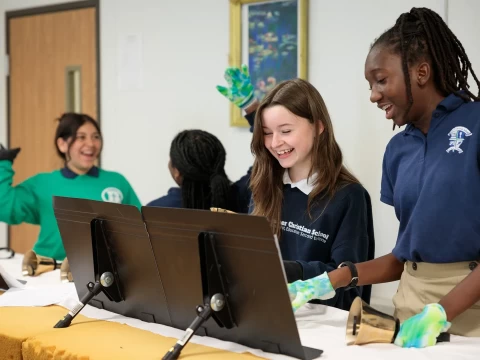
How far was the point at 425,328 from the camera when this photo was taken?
1377mm

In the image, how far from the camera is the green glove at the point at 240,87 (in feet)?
9.98

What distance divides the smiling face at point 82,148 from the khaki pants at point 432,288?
1851 millimetres

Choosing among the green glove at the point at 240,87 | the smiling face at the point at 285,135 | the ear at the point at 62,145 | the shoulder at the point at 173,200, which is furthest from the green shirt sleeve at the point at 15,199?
the smiling face at the point at 285,135

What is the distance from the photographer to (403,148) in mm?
1688

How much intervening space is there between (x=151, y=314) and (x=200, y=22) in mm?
2369

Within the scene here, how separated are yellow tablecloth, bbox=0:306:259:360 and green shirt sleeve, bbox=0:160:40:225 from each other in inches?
51.8

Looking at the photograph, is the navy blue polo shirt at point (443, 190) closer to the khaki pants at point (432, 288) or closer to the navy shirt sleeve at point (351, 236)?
the khaki pants at point (432, 288)

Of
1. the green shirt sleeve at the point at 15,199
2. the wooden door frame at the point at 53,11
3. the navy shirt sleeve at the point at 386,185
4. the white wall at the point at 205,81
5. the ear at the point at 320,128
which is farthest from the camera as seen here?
the wooden door frame at the point at 53,11

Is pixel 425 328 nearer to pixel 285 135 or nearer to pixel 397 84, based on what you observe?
pixel 397 84

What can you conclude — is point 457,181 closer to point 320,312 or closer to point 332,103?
point 320,312

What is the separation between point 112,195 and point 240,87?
29.7 inches

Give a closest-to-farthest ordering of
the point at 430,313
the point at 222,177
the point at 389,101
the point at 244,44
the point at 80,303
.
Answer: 1. the point at 430,313
2. the point at 389,101
3. the point at 80,303
4. the point at 222,177
5. the point at 244,44

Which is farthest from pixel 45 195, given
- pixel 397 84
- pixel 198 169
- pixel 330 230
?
pixel 397 84

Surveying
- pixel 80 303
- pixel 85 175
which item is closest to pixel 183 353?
pixel 80 303
